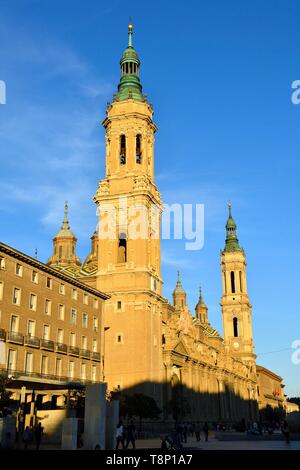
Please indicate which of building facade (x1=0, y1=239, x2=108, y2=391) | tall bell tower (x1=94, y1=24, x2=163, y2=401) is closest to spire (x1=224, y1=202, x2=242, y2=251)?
tall bell tower (x1=94, y1=24, x2=163, y2=401)

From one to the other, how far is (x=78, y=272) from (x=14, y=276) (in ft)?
116

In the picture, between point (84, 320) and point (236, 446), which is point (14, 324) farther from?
point (236, 446)

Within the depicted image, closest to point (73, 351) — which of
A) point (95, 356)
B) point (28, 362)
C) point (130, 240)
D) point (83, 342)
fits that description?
point (83, 342)

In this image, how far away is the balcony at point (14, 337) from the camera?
47656 millimetres

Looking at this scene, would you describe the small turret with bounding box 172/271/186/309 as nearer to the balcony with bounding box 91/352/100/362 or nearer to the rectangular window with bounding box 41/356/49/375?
the balcony with bounding box 91/352/100/362

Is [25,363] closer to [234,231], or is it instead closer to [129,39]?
[129,39]

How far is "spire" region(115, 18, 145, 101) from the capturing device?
81750 mm

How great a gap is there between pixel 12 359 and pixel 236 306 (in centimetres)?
9829

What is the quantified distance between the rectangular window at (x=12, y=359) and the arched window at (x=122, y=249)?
2900 cm

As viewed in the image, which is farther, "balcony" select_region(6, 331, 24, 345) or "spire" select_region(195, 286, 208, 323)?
"spire" select_region(195, 286, 208, 323)

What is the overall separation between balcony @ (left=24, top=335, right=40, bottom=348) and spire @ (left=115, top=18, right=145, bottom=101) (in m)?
41.1

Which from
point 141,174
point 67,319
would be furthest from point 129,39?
point 67,319

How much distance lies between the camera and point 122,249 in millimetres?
76750

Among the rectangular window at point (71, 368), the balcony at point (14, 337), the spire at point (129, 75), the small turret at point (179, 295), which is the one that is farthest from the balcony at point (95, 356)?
A: the small turret at point (179, 295)
